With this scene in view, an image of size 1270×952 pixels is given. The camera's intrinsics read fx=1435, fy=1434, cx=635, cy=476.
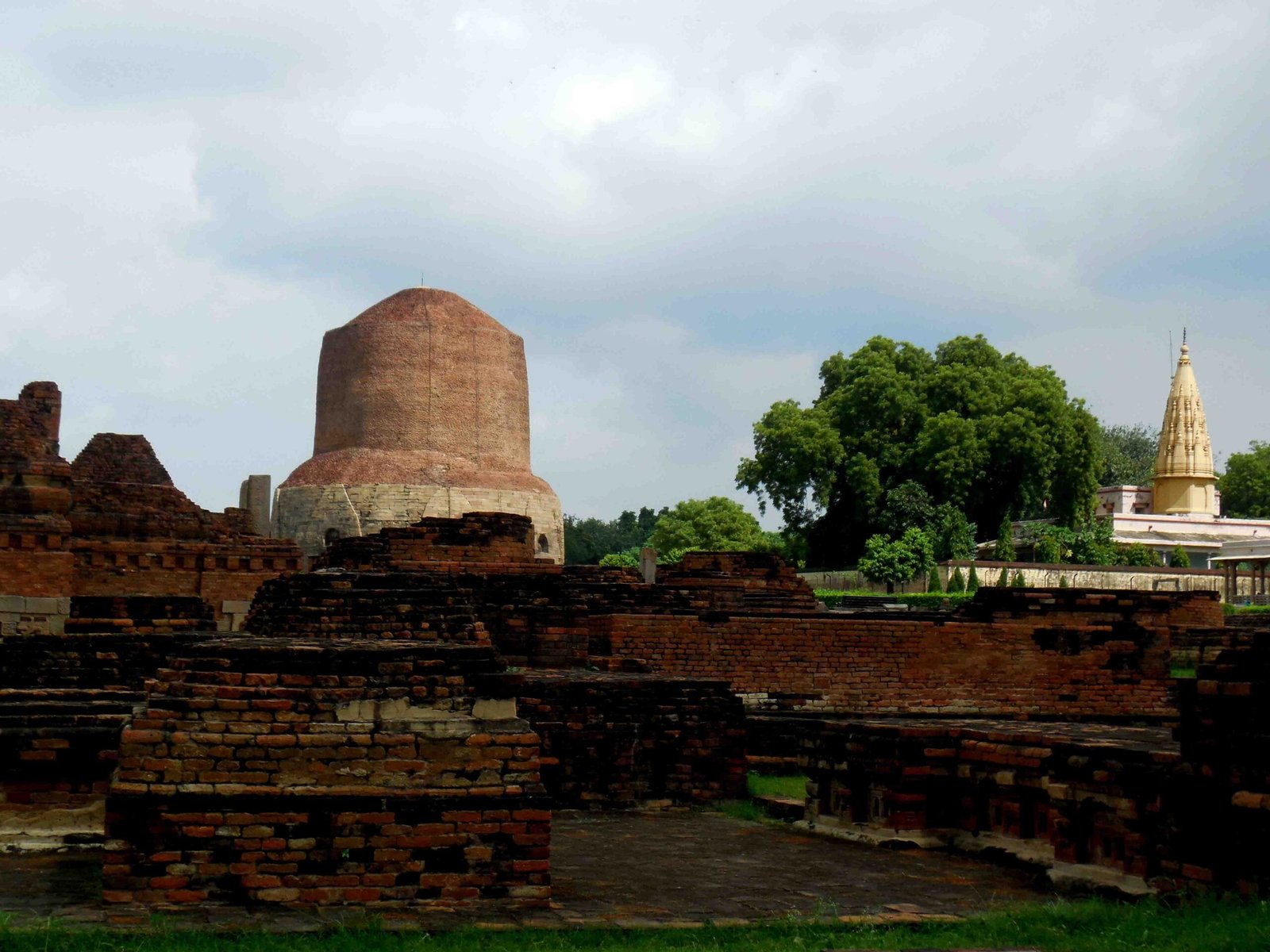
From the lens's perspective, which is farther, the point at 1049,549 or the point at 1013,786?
the point at 1049,549

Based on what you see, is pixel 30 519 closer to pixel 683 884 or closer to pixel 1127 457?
pixel 683 884

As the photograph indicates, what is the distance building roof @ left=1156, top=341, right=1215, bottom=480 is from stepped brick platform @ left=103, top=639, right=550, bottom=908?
50.5 meters

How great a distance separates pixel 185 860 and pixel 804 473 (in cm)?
3186

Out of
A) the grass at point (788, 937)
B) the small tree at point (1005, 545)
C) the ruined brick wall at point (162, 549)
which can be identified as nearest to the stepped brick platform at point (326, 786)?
the grass at point (788, 937)

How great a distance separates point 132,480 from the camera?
669 inches

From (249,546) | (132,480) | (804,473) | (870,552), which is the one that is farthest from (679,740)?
(804,473)

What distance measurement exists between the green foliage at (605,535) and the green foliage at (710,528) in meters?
19.9

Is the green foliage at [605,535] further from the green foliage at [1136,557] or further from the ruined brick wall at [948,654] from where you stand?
the ruined brick wall at [948,654]

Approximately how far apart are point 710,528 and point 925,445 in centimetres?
998

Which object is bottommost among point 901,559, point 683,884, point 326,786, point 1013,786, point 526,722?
point 683,884

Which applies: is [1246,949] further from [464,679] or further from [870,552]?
[870,552]

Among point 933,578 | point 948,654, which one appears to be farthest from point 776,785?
point 933,578

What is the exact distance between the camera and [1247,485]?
58.6 metres

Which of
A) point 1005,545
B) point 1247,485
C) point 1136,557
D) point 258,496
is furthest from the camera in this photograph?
point 1247,485
